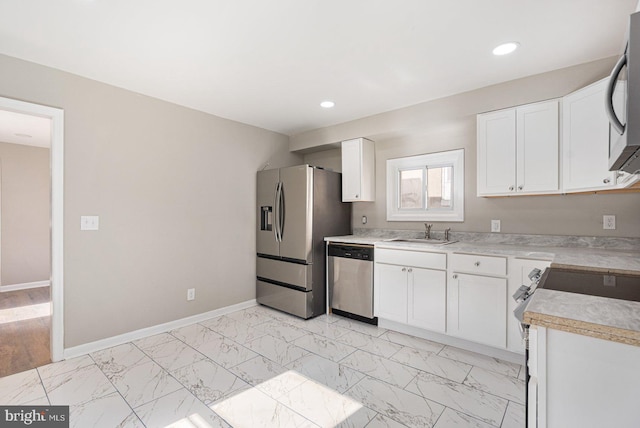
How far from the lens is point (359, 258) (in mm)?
3318

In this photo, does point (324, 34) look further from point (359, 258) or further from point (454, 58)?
point (359, 258)

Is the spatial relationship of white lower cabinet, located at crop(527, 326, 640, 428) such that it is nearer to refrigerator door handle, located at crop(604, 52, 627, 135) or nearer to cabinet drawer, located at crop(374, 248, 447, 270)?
refrigerator door handle, located at crop(604, 52, 627, 135)

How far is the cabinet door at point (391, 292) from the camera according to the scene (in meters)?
2.98

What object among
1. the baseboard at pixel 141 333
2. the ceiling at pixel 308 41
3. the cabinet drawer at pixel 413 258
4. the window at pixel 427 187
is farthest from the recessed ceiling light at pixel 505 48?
the baseboard at pixel 141 333

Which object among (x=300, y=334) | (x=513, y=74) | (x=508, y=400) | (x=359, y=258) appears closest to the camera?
(x=508, y=400)

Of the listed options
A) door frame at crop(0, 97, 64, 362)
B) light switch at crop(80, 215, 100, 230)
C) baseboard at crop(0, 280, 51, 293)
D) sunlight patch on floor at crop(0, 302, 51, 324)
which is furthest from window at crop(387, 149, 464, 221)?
baseboard at crop(0, 280, 51, 293)

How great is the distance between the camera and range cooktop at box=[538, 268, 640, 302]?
1157 millimetres

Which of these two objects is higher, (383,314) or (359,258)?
(359,258)

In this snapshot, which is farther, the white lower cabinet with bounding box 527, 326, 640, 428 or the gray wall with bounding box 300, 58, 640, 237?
the gray wall with bounding box 300, 58, 640, 237

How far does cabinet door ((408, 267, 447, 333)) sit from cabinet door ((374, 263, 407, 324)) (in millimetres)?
70

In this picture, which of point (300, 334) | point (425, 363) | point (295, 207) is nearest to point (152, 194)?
point (295, 207)

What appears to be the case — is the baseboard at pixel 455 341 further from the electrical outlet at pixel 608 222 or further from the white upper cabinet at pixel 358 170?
the white upper cabinet at pixel 358 170

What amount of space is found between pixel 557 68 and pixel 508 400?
249cm

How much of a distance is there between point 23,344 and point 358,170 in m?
3.75
